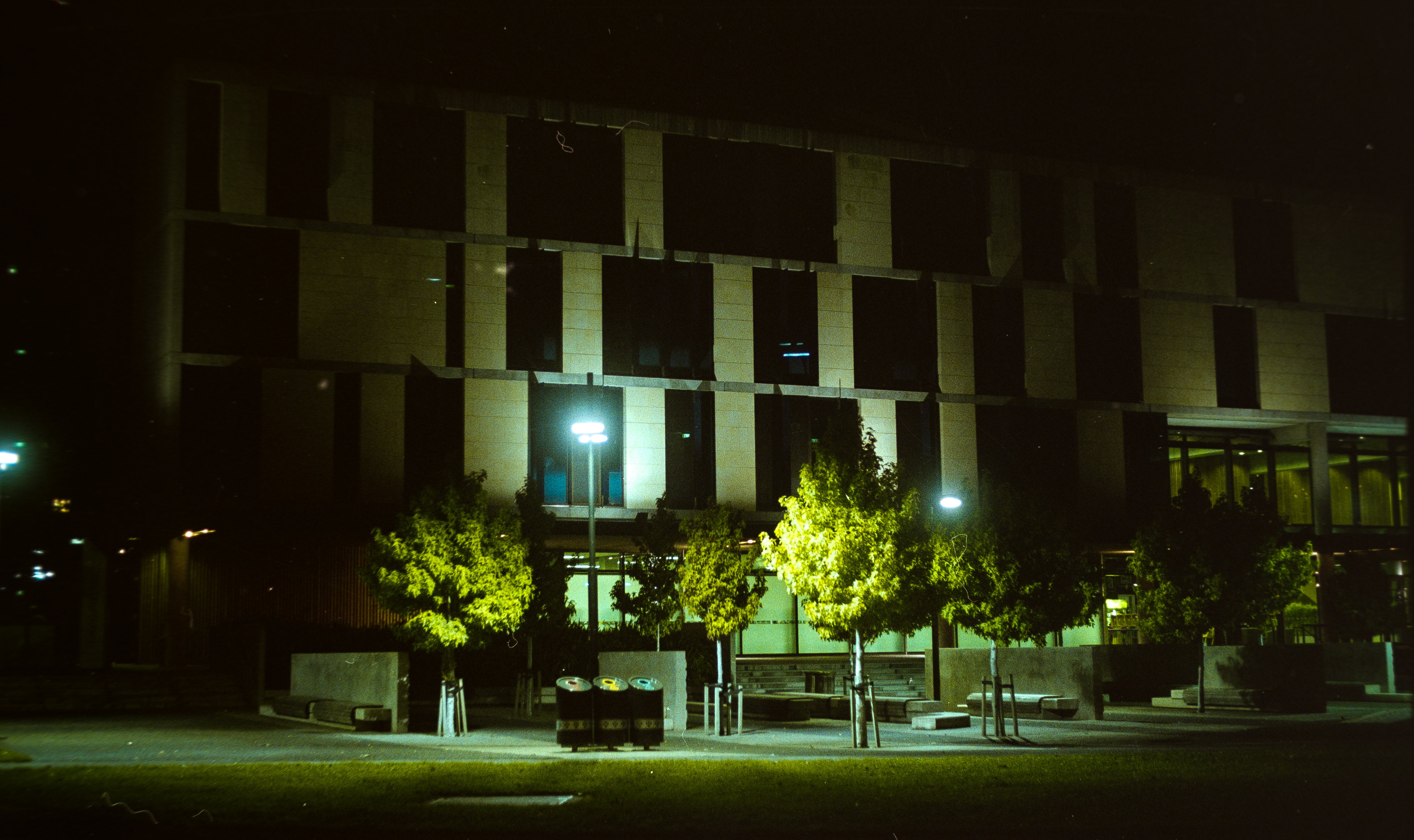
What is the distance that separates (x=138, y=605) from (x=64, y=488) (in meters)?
5.10

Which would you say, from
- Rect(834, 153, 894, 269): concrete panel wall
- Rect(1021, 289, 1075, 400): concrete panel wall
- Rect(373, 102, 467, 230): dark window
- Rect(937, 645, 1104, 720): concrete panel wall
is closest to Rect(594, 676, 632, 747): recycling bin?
Rect(937, 645, 1104, 720): concrete panel wall

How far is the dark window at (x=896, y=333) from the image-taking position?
46.5 metres

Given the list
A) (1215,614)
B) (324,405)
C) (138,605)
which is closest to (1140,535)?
(1215,614)

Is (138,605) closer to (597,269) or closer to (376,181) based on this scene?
(376,181)

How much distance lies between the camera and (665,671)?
25.8 metres

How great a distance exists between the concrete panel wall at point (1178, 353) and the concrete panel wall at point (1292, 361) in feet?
6.94

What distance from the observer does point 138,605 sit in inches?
1770

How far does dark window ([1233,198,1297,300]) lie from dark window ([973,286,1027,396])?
9.64m

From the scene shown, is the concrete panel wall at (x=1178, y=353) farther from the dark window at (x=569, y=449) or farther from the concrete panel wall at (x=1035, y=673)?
the concrete panel wall at (x=1035, y=673)

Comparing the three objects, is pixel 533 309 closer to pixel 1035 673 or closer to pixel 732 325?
pixel 732 325

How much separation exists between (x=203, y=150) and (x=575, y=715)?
2719 cm

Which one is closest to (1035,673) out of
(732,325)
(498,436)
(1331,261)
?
(732,325)

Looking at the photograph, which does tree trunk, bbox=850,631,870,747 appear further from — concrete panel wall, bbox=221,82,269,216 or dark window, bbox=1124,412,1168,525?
dark window, bbox=1124,412,1168,525

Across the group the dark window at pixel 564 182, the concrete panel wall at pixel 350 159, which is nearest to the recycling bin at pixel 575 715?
the concrete panel wall at pixel 350 159
